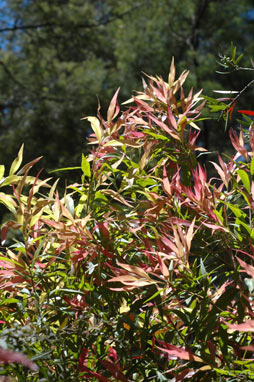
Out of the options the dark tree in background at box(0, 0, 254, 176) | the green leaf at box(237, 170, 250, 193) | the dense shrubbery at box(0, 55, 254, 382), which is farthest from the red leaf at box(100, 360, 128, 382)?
the dark tree in background at box(0, 0, 254, 176)

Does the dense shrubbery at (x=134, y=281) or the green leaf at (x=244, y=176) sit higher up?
the green leaf at (x=244, y=176)

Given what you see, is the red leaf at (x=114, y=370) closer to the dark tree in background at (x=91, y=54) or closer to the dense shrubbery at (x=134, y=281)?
the dense shrubbery at (x=134, y=281)

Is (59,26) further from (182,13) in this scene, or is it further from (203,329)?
(203,329)

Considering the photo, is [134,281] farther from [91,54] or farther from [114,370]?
[91,54]

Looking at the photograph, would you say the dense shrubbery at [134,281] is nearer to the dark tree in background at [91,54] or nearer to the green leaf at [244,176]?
the green leaf at [244,176]

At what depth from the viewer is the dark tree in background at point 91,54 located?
352 centimetres

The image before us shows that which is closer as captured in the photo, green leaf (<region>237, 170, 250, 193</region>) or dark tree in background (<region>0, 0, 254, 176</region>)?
green leaf (<region>237, 170, 250, 193</region>)

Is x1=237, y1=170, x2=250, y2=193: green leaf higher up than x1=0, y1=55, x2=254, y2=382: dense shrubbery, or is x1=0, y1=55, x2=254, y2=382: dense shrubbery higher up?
x1=237, y1=170, x2=250, y2=193: green leaf

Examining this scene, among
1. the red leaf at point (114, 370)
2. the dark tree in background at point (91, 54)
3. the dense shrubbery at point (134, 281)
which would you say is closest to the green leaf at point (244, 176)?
the dense shrubbery at point (134, 281)

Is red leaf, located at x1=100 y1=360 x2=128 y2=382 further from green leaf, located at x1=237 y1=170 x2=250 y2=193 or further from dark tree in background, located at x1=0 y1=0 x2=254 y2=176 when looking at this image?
dark tree in background, located at x1=0 y1=0 x2=254 y2=176

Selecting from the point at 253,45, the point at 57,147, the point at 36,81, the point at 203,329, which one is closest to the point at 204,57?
the point at 253,45

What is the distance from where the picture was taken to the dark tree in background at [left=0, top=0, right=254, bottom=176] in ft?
11.6

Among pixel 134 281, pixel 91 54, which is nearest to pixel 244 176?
pixel 134 281

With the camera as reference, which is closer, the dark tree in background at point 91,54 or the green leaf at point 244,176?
the green leaf at point 244,176
